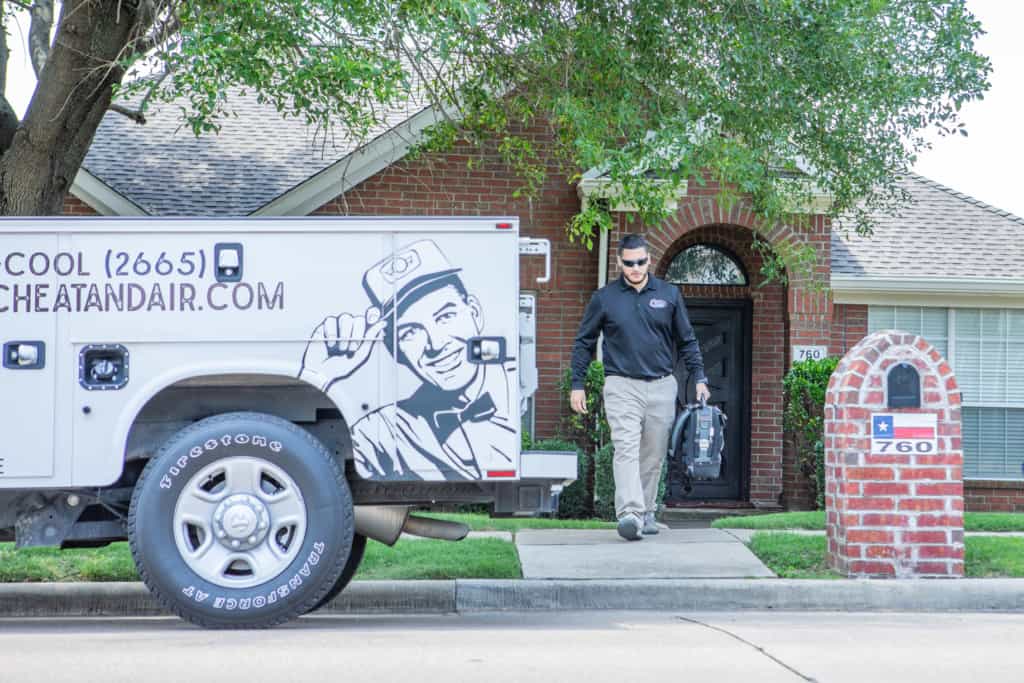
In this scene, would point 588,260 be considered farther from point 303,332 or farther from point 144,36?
point 303,332

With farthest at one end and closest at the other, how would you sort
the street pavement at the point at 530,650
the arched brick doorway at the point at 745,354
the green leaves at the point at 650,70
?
the arched brick doorway at the point at 745,354 → the green leaves at the point at 650,70 → the street pavement at the point at 530,650

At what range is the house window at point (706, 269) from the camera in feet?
49.4

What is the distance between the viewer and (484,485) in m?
6.37

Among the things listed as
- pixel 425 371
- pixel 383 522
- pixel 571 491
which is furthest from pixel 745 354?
pixel 425 371

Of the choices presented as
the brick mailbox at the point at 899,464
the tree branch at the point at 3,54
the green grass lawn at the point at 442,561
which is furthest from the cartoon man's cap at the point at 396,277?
the tree branch at the point at 3,54

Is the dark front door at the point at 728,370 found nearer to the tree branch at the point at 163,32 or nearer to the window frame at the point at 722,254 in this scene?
the window frame at the point at 722,254

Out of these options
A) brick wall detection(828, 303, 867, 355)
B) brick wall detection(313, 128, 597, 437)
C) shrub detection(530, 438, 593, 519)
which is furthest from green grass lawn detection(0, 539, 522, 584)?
brick wall detection(828, 303, 867, 355)

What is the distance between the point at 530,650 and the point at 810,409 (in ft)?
28.3

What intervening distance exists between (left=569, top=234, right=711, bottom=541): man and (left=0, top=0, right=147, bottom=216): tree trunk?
4155 mm

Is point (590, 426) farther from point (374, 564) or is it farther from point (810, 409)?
point (374, 564)

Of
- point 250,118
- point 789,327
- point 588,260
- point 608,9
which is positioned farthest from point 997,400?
point 250,118

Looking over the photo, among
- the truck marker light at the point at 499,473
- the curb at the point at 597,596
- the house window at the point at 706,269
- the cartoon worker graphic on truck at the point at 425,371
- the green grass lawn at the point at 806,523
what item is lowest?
the curb at the point at 597,596

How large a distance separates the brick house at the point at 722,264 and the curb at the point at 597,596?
249 inches

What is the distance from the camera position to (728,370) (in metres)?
15.0
